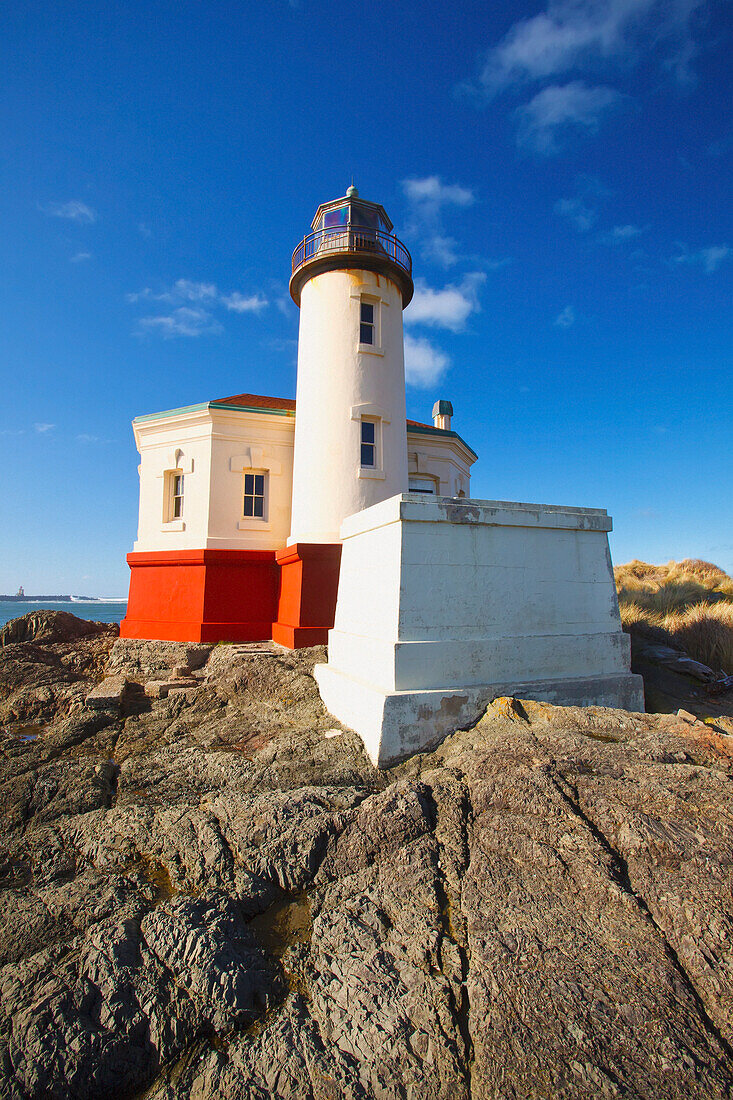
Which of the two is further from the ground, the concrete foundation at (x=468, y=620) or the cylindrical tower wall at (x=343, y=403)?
the cylindrical tower wall at (x=343, y=403)

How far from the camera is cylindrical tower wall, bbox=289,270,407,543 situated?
1105cm

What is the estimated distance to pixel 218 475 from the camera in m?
12.4

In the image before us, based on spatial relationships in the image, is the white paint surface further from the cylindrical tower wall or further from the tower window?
the cylindrical tower wall

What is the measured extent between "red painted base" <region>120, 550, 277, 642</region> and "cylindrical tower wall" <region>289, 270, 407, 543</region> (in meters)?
1.65

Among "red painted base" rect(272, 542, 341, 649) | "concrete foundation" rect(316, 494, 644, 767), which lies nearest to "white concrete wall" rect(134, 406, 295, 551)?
"red painted base" rect(272, 542, 341, 649)

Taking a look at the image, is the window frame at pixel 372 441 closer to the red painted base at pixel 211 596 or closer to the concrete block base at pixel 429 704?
the red painted base at pixel 211 596

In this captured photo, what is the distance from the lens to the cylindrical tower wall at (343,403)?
11055 millimetres

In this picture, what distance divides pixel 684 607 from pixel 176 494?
12394 mm

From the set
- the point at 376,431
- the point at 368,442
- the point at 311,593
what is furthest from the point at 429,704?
the point at 376,431

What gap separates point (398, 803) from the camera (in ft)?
14.5

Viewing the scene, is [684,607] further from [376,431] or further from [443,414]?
[443,414]

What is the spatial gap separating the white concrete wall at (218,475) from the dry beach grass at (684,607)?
7.94 meters

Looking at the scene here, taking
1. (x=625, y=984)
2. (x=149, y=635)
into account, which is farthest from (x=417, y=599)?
(x=149, y=635)

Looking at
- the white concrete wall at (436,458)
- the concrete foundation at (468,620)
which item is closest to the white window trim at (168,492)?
the white concrete wall at (436,458)
